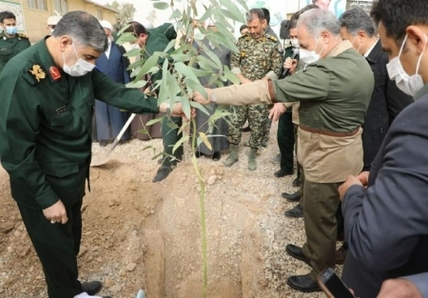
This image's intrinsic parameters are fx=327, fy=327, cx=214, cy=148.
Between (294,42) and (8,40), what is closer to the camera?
(294,42)

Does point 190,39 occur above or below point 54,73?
above

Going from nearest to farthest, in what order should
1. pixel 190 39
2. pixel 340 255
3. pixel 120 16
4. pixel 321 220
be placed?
1. pixel 190 39
2. pixel 321 220
3. pixel 340 255
4. pixel 120 16

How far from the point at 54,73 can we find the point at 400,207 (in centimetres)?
155

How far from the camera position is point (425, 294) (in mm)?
641

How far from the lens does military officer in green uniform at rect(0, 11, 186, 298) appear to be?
4.88 feet

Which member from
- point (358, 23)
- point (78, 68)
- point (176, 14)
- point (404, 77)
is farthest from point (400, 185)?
point (358, 23)

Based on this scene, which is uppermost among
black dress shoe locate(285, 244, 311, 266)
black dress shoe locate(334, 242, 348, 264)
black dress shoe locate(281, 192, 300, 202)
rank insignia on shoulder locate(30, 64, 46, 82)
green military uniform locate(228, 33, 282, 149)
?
rank insignia on shoulder locate(30, 64, 46, 82)

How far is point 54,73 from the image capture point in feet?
5.19

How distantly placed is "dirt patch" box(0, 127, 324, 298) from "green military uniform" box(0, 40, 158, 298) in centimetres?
52

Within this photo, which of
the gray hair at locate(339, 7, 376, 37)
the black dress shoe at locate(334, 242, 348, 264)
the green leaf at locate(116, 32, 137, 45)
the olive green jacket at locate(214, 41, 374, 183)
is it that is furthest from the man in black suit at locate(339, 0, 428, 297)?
the black dress shoe at locate(334, 242, 348, 264)

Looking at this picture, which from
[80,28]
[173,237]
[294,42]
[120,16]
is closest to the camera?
[80,28]

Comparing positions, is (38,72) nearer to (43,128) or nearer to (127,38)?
(43,128)

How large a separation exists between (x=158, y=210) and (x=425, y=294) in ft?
8.91

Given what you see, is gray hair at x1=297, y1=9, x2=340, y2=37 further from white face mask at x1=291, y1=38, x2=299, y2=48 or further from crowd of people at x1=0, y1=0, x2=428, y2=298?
white face mask at x1=291, y1=38, x2=299, y2=48
